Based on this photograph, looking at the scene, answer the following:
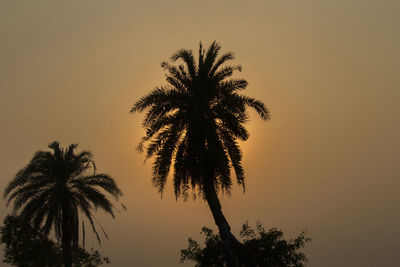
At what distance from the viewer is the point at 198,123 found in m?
28.6

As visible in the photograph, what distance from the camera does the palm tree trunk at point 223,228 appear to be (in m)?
28.0

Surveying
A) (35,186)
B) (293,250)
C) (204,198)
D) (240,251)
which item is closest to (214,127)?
(204,198)

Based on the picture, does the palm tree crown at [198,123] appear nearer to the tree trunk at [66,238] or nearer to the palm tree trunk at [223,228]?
the palm tree trunk at [223,228]

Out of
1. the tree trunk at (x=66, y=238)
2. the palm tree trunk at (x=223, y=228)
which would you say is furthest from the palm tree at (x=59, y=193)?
the palm tree trunk at (x=223, y=228)

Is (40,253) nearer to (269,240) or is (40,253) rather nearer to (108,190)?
(108,190)

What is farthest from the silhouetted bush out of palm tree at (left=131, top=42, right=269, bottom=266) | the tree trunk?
palm tree at (left=131, top=42, right=269, bottom=266)

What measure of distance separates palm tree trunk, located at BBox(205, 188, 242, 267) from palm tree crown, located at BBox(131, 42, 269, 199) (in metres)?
0.67

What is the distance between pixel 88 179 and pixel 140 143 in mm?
9091

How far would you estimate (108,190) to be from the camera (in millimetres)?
37344

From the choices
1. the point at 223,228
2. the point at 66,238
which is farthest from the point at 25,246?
the point at 223,228

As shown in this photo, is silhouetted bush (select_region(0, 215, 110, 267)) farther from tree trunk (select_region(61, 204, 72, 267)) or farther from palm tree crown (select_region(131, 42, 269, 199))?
palm tree crown (select_region(131, 42, 269, 199))

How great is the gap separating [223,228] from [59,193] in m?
12.7

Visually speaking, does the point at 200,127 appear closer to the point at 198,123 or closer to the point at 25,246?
the point at 198,123

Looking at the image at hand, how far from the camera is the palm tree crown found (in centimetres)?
2878
